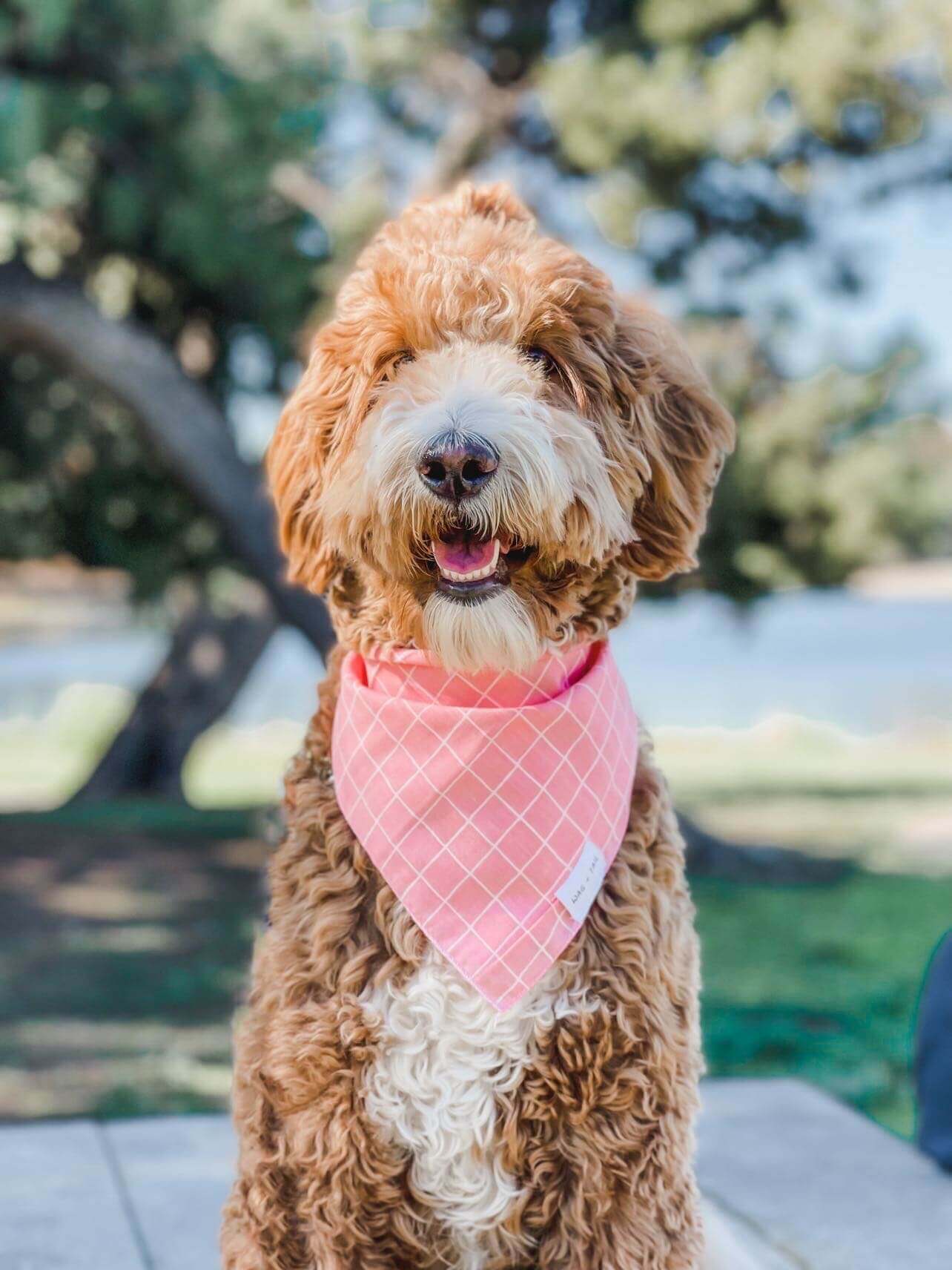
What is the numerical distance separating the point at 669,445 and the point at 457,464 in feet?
1.57

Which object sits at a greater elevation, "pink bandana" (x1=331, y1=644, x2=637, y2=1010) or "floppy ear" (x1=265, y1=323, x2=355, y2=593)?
"floppy ear" (x1=265, y1=323, x2=355, y2=593)

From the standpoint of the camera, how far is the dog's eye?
85.8 inches

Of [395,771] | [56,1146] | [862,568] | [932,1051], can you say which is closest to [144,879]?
[862,568]

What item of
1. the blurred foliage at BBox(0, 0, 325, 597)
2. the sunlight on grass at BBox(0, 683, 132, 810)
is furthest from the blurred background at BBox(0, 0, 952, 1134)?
the sunlight on grass at BBox(0, 683, 132, 810)

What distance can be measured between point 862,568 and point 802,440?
0.86 m

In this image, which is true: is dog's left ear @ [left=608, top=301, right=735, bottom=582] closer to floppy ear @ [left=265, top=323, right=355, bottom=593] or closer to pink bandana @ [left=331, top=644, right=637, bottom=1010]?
pink bandana @ [left=331, top=644, right=637, bottom=1010]

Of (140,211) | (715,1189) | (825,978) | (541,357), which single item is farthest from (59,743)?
(541,357)

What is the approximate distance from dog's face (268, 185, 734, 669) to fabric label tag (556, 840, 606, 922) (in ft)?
1.08

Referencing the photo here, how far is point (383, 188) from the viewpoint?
919 centimetres

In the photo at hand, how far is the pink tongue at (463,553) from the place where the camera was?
208 centimetres

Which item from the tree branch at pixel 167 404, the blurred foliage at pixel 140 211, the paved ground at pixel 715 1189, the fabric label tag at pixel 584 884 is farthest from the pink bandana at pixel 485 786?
the tree branch at pixel 167 404

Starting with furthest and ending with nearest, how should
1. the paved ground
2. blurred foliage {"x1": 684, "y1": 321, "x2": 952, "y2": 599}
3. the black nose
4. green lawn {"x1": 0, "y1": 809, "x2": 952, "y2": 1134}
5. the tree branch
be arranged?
blurred foliage {"x1": 684, "y1": 321, "x2": 952, "y2": 599}
the tree branch
green lawn {"x1": 0, "y1": 809, "x2": 952, "y2": 1134}
the paved ground
the black nose

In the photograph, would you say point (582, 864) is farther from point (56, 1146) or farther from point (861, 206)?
point (861, 206)

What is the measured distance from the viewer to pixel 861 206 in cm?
833
